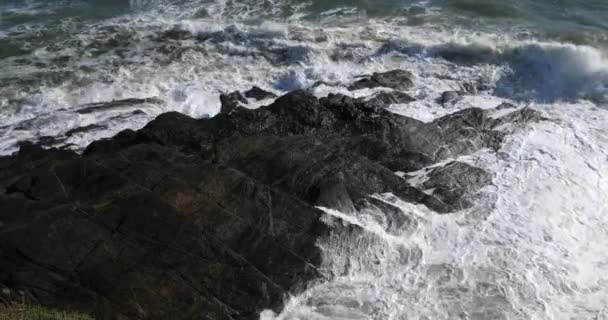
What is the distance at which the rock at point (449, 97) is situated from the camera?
2110 centimetres

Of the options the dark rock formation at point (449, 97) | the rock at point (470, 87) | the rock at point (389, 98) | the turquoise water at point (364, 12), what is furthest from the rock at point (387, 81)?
the turquoise water at point (364, 12)

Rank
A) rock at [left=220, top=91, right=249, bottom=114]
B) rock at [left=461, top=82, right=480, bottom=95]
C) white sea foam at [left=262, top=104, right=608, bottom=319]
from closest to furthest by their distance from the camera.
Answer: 1. white sea foam at [left=262, top=104, right=608, bottom=319]
2. rock at [left=220, top=91, right=249, bottom=114]
3. rock at [left=461, top=82, right=480, bottom=95]

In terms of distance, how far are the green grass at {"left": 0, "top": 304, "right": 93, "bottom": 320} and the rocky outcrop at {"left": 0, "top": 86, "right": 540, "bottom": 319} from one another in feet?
1.52

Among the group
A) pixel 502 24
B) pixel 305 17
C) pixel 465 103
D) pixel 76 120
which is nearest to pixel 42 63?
pixel 76 120

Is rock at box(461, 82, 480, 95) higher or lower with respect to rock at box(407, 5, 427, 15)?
lower

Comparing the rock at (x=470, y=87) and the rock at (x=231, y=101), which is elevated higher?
the rock at (x=231, y=101)

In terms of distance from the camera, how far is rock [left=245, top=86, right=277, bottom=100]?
70.9 ft

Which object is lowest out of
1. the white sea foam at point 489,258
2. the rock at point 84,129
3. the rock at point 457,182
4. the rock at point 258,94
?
the white sea foam at point 489,258

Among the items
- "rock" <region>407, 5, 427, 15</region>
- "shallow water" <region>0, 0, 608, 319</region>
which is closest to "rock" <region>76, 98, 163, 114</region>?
"shallow water" <region>0, 0, 608, 319</region>

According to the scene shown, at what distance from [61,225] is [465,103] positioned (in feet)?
43.7

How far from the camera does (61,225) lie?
12.9 metres

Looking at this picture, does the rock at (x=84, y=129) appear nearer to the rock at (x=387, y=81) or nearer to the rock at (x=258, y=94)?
the rock at (x=258, y=94)

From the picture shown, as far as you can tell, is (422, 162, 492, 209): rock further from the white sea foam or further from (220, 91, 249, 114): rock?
(220, 91, 249, 114): rock

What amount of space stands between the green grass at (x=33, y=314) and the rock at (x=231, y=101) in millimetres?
10029
